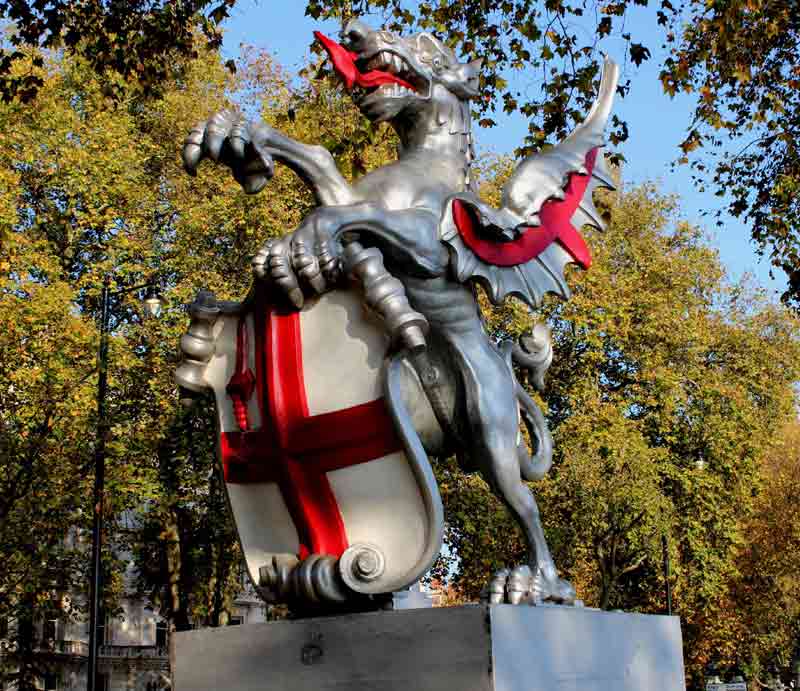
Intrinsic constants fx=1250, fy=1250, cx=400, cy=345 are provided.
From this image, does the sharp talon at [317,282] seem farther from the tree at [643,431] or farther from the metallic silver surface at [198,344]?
the tree at [643,431]

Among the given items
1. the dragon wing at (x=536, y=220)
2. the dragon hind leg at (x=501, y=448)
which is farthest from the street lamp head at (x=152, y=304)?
the dragon hind leg at (x=501, y=448)

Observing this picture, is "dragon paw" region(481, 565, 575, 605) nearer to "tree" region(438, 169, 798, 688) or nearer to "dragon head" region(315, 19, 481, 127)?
"dragon head" region(315, 19, 481, 127)

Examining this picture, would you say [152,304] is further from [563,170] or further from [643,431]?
[563,170]

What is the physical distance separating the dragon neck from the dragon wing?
29 cm

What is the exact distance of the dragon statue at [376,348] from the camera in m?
4.96

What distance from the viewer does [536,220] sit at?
550 centimetres

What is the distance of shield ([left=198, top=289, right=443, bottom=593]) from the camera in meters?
4.94

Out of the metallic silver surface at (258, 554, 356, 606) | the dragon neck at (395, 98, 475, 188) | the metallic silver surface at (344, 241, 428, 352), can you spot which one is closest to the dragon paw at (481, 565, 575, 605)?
the metallic silver surface at (258, 554, 356, 606)

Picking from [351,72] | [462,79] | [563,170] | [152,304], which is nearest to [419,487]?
[563,170]

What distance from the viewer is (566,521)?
79.9 ft

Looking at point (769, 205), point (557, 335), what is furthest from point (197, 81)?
point (769, 205)

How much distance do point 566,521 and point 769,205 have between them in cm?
1131

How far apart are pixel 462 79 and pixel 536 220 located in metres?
0.84

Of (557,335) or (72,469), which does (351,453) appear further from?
(557,335)
